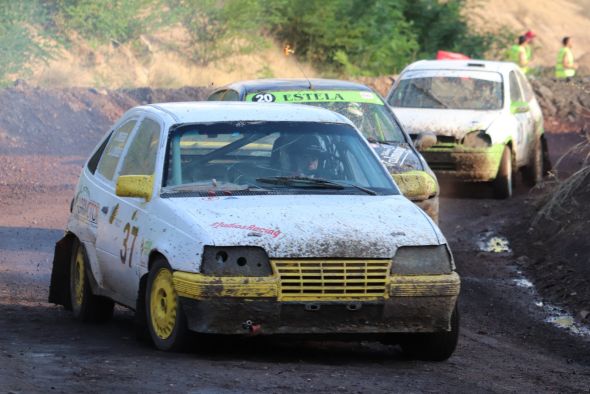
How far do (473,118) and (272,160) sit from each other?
382 inches

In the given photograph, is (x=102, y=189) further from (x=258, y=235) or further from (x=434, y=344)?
(x=434, y=344)

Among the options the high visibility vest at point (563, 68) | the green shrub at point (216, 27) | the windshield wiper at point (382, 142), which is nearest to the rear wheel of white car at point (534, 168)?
the windshield wiper at point (382, 142)

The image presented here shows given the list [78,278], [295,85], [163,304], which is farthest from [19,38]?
[163,304]

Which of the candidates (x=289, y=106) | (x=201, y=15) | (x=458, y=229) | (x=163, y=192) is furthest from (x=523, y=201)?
Result: (x=201, y=15)

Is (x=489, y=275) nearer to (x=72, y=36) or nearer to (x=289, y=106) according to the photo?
(x=289, y=106)

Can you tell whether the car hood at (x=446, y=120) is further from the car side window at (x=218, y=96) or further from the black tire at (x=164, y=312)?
the black tire at (x=164, y=312)

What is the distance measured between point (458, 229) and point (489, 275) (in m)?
2.88

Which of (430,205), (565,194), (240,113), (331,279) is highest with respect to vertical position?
(240,113)

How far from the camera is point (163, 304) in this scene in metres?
7.84

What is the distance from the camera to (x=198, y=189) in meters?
8.23

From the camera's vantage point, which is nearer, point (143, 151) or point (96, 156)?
point (143, 151)

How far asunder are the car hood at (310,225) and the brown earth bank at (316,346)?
0.61 m

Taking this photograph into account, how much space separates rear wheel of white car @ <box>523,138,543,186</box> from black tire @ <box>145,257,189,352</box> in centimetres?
1221

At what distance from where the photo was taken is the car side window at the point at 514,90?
62.0 feet
